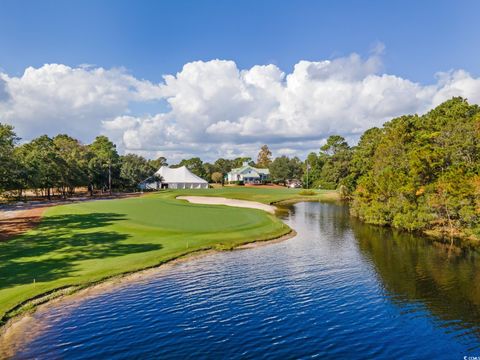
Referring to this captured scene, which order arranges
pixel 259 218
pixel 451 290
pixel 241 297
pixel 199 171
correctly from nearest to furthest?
1. pixel 241 297
2. pixel 451 290
3. pixel 259 218
4. pixel 199 171

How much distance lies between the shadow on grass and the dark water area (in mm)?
5422

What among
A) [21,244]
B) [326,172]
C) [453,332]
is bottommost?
[453,332]

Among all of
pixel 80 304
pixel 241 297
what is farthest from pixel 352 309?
pixel 80 304

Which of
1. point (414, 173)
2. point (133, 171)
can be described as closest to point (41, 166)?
point (133, 171)

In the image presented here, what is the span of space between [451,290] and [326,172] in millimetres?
104914

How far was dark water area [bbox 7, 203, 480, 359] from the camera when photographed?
52.3 ft

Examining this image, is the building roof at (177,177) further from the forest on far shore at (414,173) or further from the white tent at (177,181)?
the forest on far shore at (414,173)

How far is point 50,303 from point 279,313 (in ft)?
44.2

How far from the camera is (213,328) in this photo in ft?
58.7

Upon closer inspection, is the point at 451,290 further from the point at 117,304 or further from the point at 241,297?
the point at 117,304

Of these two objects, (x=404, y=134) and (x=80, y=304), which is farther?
(x=404, y=134)

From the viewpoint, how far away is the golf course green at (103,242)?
24.0m

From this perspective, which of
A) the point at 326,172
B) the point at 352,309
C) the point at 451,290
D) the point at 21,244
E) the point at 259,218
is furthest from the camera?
the point at 326,172

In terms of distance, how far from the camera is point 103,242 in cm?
3525
